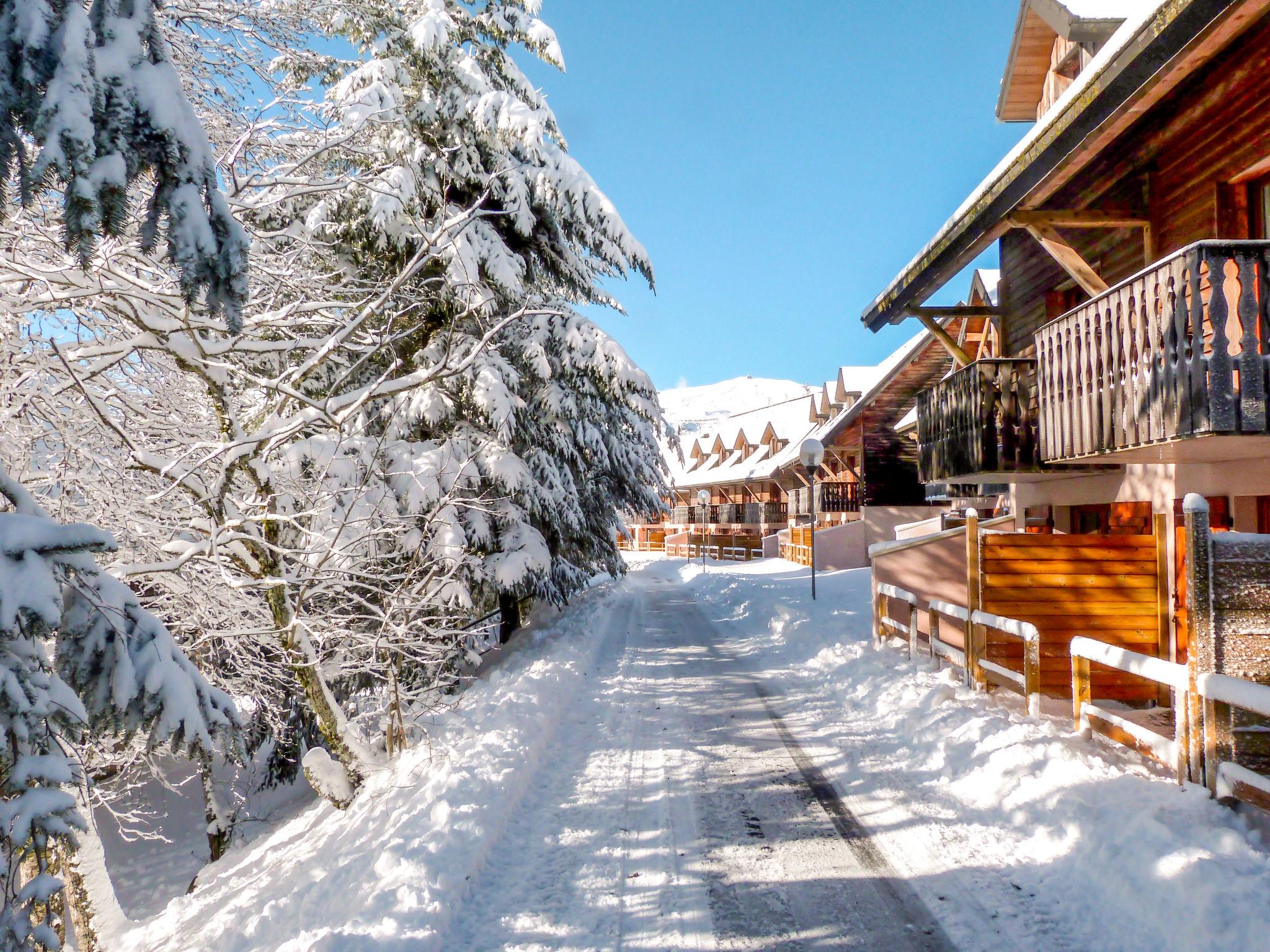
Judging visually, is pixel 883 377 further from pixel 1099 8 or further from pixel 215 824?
pixel 215 824

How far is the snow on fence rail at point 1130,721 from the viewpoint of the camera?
14.4 ft

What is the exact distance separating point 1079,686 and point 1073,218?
537 centimetres

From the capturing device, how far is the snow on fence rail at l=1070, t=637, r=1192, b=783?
4391 mm

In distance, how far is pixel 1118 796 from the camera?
443 centimetres

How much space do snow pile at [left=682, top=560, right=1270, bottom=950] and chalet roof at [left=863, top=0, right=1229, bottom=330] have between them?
5157 millimetres

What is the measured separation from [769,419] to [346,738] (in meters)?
40.3

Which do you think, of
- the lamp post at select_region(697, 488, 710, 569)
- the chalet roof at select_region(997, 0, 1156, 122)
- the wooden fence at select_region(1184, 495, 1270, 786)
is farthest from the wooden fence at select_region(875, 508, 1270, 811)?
the lamp post at select_region(697, 488, 710, 569)

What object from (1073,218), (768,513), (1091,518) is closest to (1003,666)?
(1091,518)

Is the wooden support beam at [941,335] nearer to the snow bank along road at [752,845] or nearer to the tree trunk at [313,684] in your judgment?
the snow bank along road at [752,845]

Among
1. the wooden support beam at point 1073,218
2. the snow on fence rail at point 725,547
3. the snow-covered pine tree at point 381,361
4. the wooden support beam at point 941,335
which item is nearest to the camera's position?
the snow-covered pine tree at point 381,361

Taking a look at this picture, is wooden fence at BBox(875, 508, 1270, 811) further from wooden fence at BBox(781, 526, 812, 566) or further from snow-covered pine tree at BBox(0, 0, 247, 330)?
wooden fence at BBox(781, 526, 812, 566)

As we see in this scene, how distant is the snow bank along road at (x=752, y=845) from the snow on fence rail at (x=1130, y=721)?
193mm

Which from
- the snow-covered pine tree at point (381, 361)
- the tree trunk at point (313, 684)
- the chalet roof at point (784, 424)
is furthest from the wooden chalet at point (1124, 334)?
the chalet roof at point (784, 424)

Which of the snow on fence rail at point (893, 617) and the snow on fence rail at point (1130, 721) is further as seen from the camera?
the snow on fence rail at point (893, 617)
